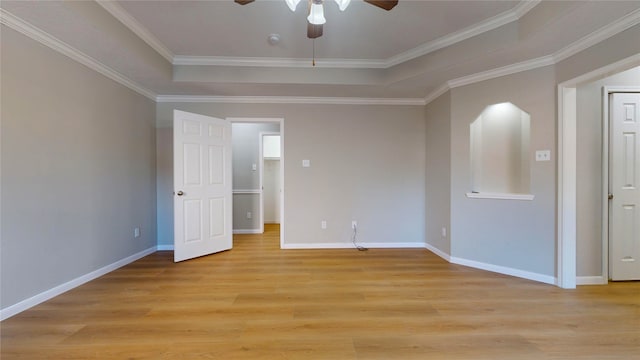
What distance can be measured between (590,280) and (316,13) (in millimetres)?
3674

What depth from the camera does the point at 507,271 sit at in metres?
2.96

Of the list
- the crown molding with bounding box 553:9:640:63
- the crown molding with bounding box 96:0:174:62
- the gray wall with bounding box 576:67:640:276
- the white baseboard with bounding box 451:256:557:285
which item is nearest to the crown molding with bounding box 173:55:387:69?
the crown molding with bounding box 96:0:174:62

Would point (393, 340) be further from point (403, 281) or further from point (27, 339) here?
point (27, 339)

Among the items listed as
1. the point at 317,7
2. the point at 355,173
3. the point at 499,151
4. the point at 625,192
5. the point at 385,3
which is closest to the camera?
the point at 385,3

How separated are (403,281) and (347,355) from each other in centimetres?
134

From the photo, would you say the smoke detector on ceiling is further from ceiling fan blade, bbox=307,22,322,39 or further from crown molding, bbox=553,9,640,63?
crown molding, bbox=553,9,640,63

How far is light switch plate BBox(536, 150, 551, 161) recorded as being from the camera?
2719 millimetres

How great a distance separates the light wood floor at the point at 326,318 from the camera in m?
1.68

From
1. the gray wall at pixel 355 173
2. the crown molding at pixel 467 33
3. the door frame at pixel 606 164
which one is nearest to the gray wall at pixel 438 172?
the gray wall at pixel 355 173

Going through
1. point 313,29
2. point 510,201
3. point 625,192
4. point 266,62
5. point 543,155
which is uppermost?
point 266,62

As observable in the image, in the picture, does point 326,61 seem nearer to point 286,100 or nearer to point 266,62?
point 266,62

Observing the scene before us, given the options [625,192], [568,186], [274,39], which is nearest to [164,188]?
[274,39]

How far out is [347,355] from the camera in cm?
164

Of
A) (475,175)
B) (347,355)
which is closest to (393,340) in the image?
(347,355)
